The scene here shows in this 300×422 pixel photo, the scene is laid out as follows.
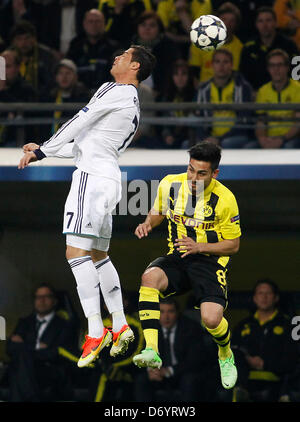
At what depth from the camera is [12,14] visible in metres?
13.7

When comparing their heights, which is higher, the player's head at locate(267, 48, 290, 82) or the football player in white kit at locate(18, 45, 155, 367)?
the player's head at locate(267, 48, 290, 82)

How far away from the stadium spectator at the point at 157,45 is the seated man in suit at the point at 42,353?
8.62ft

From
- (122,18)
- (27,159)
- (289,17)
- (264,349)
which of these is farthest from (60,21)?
(27,159)

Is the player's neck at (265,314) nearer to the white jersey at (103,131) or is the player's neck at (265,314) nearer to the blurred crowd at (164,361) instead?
the blurred crowd at (164,361)

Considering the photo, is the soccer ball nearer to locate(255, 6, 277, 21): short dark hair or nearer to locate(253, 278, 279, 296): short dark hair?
locate(255, 6, 277, 21): short dark hair

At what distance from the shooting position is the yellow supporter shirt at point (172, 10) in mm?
12977

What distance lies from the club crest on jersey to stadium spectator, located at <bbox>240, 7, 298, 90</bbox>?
3.54 metres

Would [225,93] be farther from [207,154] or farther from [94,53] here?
[207,154]

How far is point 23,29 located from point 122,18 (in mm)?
1122

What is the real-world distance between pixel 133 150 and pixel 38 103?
1371mm

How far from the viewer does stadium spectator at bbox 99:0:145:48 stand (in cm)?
1298

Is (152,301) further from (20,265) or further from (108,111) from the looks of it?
(20,265)

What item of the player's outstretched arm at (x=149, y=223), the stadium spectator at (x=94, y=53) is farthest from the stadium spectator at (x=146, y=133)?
the player's outstretched arm at (x=149, y=223)

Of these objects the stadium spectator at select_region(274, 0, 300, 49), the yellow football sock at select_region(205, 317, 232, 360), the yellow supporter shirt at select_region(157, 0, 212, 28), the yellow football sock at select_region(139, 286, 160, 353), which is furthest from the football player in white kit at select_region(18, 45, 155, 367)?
the stadium spectator at select_region(274, 0, 300, 49)
